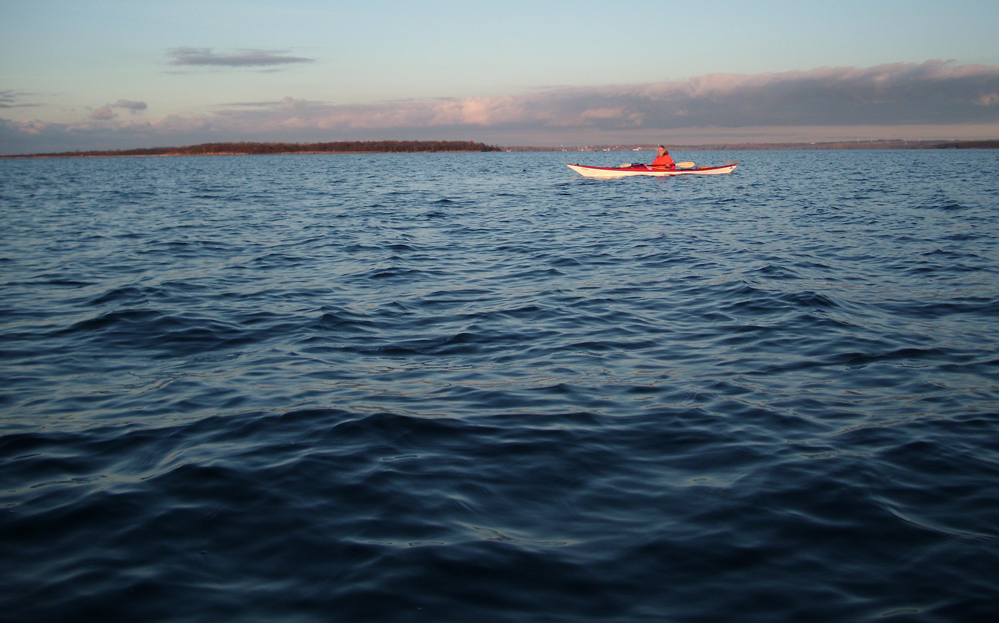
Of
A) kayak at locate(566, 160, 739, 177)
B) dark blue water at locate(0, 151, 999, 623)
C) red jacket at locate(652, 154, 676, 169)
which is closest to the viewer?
dark blue water at locate(0, 151, 999, 623)

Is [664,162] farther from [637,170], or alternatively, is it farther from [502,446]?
[502,446]

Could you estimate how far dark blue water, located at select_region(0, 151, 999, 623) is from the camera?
377cm

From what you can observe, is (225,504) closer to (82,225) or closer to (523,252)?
(523,252)

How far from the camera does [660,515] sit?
14.9ft

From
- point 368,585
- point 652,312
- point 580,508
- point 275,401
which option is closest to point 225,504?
point 368,585

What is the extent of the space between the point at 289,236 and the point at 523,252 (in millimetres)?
7833

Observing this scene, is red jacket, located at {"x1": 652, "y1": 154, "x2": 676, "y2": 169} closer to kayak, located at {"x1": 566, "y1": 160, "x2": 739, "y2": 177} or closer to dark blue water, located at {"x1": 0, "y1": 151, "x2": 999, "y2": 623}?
kayak, located at {"x1": 566, "y1": 160, "x2": 739, "y2": 177}

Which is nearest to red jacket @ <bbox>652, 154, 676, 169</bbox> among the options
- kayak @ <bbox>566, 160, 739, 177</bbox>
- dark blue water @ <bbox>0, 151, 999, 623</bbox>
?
kayak @ <bbox>566, 160, 739, 177</bbox>

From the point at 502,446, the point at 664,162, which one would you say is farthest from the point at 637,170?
the point at 502,446

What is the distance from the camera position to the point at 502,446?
564cm

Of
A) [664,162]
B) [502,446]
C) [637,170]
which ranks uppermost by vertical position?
[664,162]

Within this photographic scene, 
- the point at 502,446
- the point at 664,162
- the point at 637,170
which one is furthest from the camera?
the point at 664,162

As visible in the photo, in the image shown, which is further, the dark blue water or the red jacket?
the red jacket

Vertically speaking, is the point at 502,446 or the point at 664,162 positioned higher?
the point at 664,162
